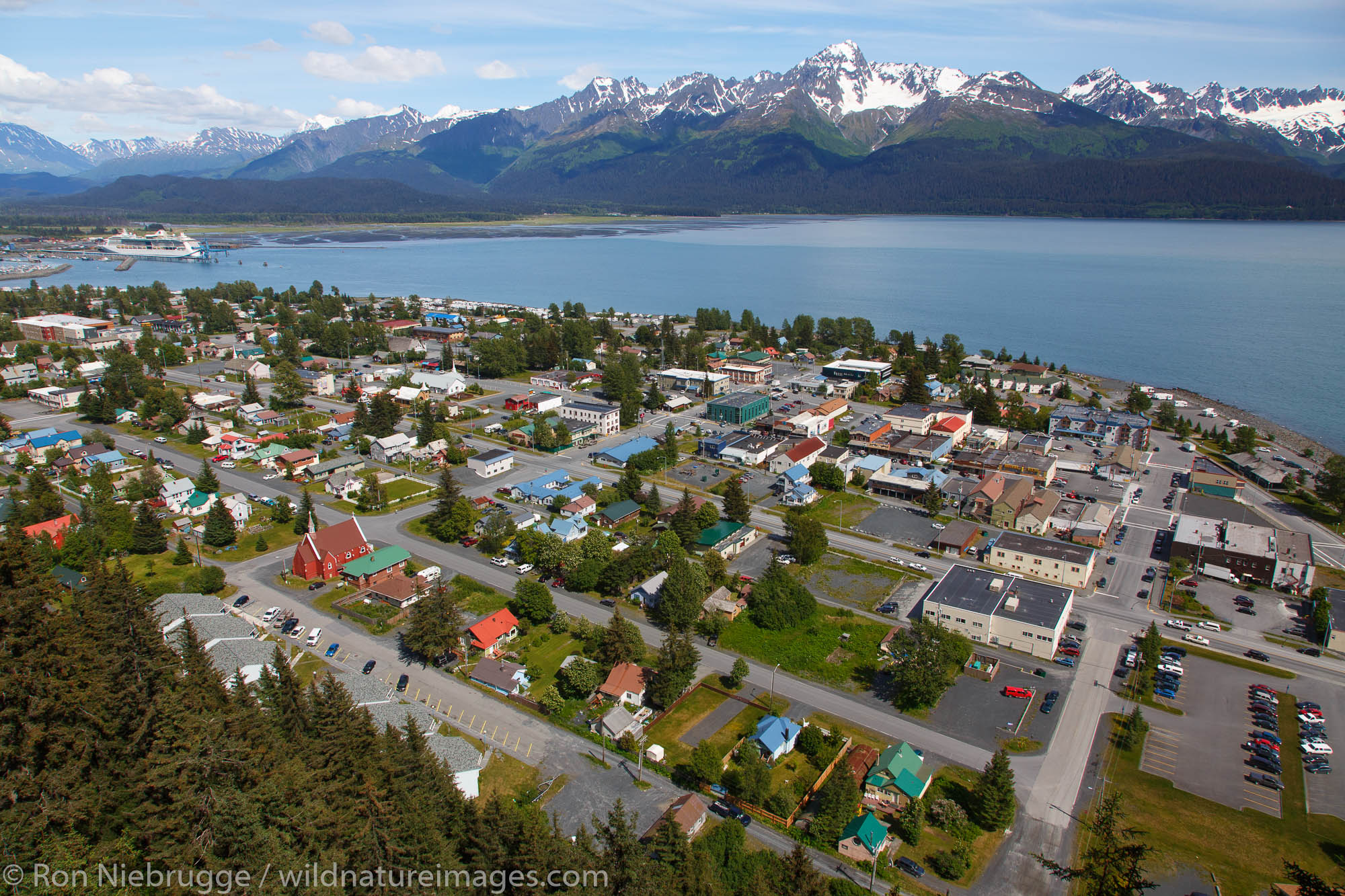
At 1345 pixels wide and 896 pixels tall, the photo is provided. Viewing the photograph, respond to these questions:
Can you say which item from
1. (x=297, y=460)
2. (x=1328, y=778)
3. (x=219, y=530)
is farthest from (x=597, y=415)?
(x=1328, y=778)

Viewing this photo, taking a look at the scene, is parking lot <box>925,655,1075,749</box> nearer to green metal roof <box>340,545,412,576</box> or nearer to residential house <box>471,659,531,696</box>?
residential house <box>471,659,531,696</box>

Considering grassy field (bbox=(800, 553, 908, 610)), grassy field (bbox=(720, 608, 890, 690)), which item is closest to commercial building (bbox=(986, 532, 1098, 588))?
Result: grassy field (bbox=(800, 553, 908, 610))

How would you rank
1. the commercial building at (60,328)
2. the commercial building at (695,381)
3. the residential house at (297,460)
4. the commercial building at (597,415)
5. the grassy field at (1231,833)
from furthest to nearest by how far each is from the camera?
1. the commercial building at (60,328)
2. the commercial building at (695,381)
3. the commercial building at (597,415)
4. the residential house at (297,460)
5. the grassy field at (1231,833)

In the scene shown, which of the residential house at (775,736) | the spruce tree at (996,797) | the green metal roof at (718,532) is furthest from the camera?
the green metal roof at (718,532)

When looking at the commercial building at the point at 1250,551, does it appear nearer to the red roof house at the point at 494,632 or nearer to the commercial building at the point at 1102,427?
the commercial building at the point at 1102,427

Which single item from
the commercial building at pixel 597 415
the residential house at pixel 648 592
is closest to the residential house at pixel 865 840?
the residential house at pixel 648 592

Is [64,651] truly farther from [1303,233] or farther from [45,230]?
[1303,233]

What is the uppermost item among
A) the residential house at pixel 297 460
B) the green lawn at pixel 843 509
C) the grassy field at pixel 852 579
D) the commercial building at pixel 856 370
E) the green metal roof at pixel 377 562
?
the commercial building at pixel 856 370
